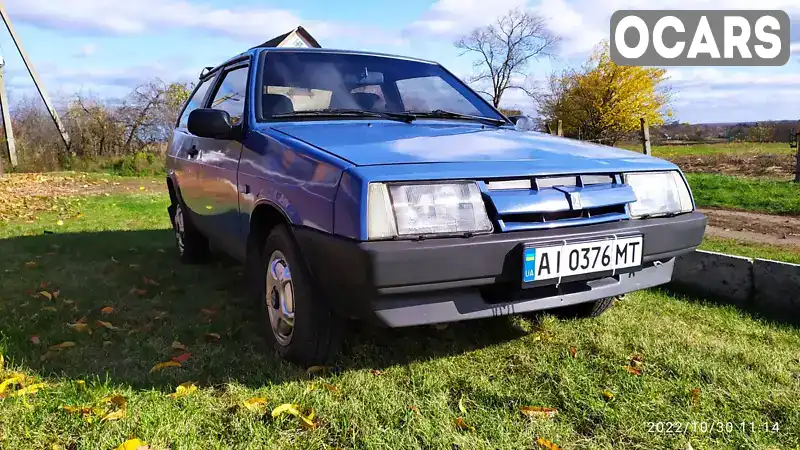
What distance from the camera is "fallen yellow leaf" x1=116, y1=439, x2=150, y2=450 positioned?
1.97m

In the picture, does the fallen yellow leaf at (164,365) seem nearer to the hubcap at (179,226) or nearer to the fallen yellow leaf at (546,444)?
the fallen yellow leaf at (546,444)

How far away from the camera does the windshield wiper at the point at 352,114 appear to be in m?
3.05

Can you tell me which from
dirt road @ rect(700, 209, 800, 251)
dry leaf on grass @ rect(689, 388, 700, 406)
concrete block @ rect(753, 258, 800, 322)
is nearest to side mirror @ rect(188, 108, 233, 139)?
dry leaf on grass @ rect(689, 388, 700, 406)

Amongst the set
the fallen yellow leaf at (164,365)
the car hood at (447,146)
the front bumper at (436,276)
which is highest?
the car hood at (447,146)

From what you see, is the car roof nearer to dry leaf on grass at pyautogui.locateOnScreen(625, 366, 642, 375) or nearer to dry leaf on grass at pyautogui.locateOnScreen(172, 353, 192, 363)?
dry leaf on grass at pyautogui.locateOnScreen(172, 353, 192, 363)

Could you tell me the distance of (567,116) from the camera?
2147 centimetres

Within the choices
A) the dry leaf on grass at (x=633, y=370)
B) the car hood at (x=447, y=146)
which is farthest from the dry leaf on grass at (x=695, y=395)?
the car hood at (x=447, y=146)

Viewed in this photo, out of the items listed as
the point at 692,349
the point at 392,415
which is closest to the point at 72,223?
the point at 392,415

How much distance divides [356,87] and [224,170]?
871 millimetres

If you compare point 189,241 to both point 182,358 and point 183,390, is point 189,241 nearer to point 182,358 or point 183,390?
point 182,358

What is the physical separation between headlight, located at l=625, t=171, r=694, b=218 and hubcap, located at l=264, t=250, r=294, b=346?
Answer: 5.03ft

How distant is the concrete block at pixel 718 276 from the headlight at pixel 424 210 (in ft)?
7.55

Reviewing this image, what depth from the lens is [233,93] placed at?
3.58 m

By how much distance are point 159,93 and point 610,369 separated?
17182 mm
